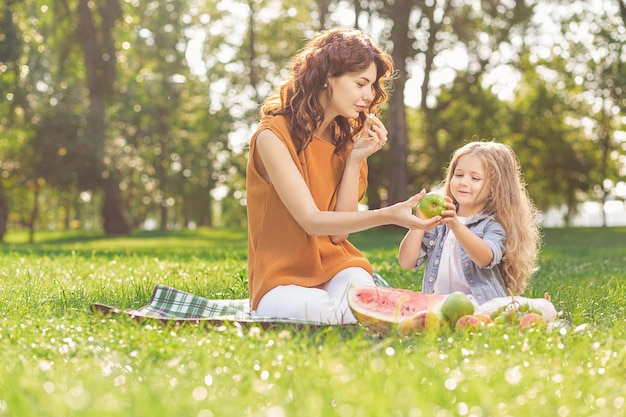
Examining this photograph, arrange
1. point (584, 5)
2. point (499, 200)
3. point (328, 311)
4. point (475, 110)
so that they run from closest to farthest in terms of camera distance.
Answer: point (328, 311) → point (499, 200) → point (584, 5) → point (475, 110)

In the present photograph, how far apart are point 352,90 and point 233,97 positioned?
111 ft

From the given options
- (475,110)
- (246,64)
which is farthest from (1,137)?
(475,110)

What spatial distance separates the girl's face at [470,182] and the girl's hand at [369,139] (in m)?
0.70

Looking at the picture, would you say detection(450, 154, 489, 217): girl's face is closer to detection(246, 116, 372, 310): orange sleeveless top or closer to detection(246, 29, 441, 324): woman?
detection(246, 29, 441, 324): woman

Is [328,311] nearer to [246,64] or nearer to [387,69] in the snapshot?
[387,69]

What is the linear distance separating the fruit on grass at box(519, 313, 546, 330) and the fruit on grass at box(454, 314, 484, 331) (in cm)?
24

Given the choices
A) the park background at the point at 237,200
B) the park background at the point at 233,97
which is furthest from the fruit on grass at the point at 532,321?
the park background at the point at 233,97

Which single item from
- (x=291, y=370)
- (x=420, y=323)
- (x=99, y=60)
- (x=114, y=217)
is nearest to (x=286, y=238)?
(x=420, y=323)

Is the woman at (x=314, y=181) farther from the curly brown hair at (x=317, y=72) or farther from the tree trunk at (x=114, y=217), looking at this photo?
the tree trunk at (x=114, y=217)

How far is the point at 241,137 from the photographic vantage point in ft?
129

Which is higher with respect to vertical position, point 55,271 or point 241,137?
point 241,137

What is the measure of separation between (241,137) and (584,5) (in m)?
17.2

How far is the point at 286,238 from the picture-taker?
5062mm

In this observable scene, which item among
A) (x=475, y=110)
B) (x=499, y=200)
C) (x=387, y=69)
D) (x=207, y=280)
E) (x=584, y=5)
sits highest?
(x=584, y=5)
